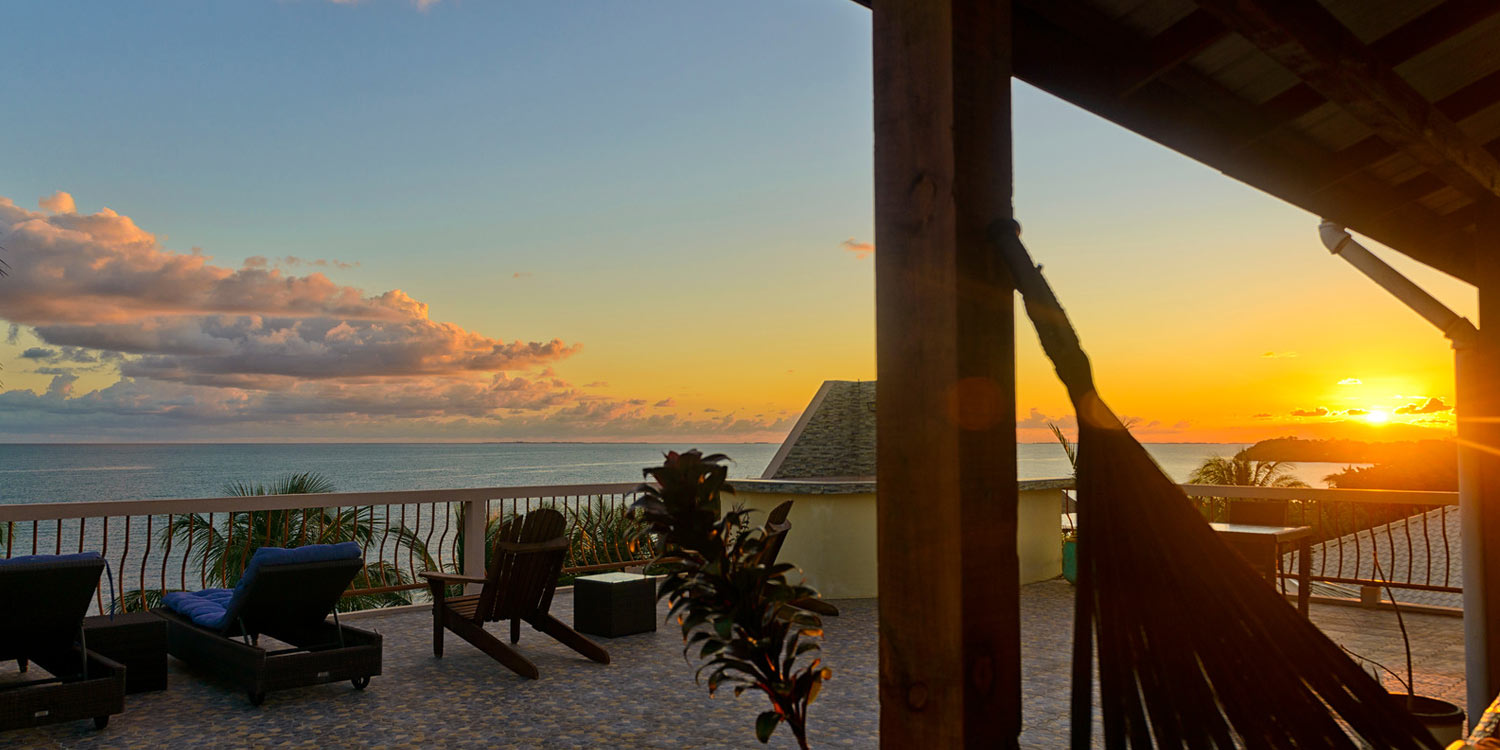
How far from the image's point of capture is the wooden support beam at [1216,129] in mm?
1997

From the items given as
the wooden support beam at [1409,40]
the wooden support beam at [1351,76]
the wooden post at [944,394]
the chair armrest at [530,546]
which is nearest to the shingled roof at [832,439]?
the chair armrest at [530,546]

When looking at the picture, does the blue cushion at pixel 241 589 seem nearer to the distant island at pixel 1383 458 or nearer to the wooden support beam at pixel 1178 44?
the wooden support beam at pixel 1178 44

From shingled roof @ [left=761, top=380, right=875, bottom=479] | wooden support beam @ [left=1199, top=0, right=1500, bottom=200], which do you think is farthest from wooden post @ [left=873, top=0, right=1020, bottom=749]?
shingled roof @ [left=761, top=380, right=875, bottom=479]

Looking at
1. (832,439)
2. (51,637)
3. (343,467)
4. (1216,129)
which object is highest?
(1216,129)

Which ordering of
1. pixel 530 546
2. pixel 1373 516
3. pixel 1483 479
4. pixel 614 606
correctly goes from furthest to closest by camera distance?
pixel 1373 516, pixel 614 606, pixel 530 546, pixel 1483 479

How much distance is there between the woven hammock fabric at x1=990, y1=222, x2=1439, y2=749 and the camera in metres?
1.15

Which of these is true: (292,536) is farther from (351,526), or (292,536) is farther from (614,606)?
(614,606)

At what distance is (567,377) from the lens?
40.4 metres

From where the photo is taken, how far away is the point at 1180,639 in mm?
1156

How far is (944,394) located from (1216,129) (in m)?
1.89

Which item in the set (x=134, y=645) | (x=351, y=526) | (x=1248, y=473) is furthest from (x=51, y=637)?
(x=1248, y=473)

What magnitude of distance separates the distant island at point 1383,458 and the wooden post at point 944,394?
3.93m

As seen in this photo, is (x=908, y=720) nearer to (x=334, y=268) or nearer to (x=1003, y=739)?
(x=1003, y=739)

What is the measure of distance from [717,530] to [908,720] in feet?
3.47
